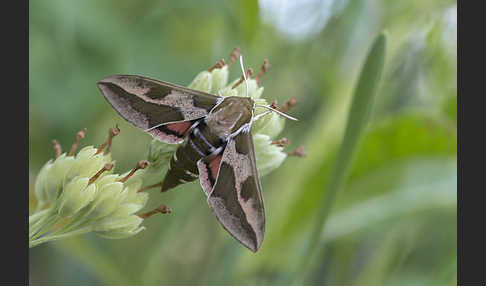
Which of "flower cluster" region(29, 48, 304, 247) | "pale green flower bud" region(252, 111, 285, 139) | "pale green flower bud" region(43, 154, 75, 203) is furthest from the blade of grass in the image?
"pale green flower bud" region(43, 154, 75, 203)

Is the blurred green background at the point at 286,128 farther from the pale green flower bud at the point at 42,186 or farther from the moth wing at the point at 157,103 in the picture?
the pale green flower bud at the point at 42,186

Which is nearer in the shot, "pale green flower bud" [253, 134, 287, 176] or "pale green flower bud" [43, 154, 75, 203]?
"pale green flower bud" [43, 154, 75, 203]

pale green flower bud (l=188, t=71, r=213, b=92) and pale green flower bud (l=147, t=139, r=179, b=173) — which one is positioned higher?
pale green flower bud (l=188, t=71, r=213, b=92)

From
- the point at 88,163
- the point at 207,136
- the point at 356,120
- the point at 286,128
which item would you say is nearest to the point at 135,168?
the point at 88,163

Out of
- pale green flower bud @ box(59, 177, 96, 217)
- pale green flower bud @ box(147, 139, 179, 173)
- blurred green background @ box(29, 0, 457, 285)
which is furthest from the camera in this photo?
blurred green background @ box(29, 0, 457, 285)

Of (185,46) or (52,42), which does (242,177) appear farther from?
(185,46)

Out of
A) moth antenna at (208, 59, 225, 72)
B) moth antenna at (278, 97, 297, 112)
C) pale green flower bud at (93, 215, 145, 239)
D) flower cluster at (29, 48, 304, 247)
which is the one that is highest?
moth antenna at (208, 59, 225, 72)

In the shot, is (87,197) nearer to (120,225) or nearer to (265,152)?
(120,225)

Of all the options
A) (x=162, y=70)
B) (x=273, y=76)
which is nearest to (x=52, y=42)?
(x=162, y=70)

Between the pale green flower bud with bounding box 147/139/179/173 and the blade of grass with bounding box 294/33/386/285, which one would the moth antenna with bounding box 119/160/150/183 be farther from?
the blade of grass with bounding box 294/33/386/285
